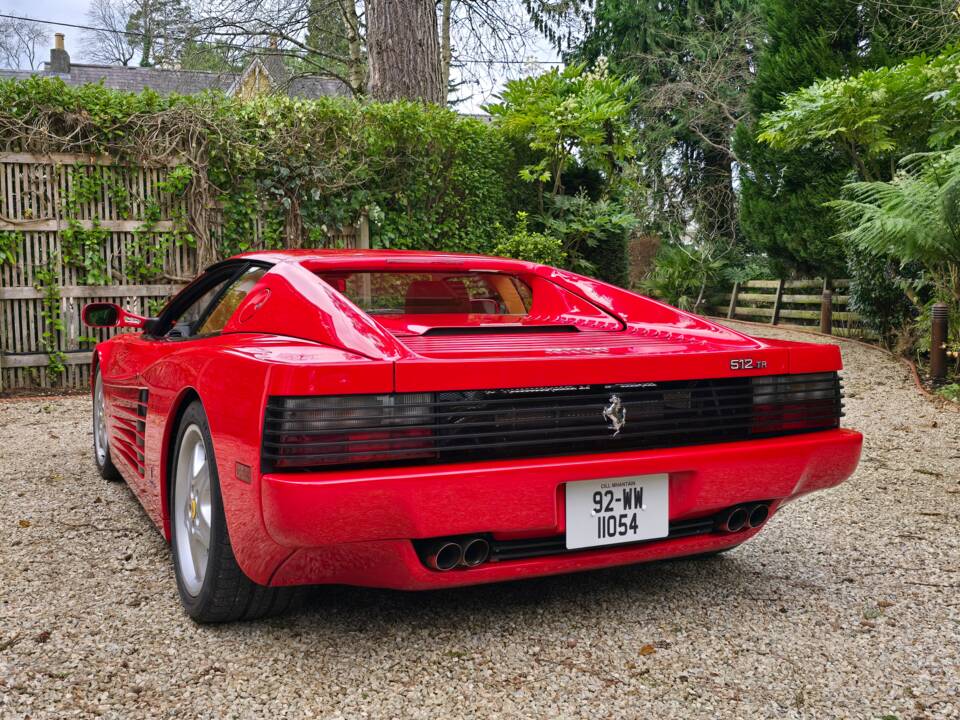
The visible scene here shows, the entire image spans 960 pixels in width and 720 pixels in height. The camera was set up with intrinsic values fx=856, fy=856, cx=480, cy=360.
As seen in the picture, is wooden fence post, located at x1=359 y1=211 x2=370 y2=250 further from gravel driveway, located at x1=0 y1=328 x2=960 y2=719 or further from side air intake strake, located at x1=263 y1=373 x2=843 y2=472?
side air intake strake, located at x1=263 y1=373 x2=843 y2=472

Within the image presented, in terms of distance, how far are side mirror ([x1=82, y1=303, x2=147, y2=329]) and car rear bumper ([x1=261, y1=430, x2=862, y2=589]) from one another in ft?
6.89

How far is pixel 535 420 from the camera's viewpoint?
90.0 inches

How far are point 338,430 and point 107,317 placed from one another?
7.63 ft

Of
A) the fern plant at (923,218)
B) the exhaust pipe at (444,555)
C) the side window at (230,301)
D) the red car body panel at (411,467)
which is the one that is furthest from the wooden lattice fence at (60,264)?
the exhaust pipe at (444,555)

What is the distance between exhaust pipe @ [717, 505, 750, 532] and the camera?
8.64 ft

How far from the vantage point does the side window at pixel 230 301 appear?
3.00 meters

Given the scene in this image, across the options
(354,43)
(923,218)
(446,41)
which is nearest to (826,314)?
(923,218)

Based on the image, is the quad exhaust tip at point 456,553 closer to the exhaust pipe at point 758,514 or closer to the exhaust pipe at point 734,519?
the exhaust pipe at point 734,519

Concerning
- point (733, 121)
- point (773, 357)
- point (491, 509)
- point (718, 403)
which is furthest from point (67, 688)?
point (733, 121)

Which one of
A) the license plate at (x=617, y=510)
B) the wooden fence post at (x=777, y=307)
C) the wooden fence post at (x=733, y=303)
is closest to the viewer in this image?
the license plate at (x=617, y=510)

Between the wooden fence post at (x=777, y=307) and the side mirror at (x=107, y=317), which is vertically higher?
the side mirror at (x=107, y=317)

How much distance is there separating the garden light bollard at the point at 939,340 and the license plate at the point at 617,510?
6976 millimetres

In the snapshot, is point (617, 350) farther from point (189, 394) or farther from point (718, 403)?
point (189, 394)

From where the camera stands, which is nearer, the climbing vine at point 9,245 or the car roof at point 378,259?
the car roof at point 378,259
